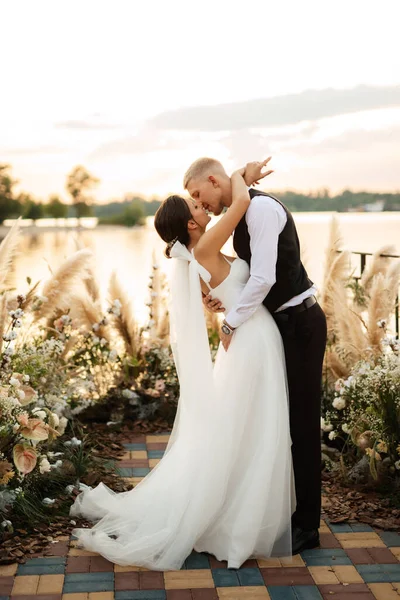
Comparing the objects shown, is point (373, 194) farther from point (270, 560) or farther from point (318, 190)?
point (270, 560)

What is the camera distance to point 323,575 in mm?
3221

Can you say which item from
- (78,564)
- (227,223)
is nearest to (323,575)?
(78,564)

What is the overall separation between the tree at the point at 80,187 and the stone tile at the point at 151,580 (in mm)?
3208

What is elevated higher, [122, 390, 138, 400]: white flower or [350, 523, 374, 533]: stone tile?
[122, 390, 138, 400]: white flower

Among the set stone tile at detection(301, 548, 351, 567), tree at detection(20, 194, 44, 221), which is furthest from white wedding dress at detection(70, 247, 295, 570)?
tree at detection(20, 194, 44, 221)

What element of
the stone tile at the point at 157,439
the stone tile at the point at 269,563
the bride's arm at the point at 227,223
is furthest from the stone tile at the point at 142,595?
the stone tile at the point at 157,439

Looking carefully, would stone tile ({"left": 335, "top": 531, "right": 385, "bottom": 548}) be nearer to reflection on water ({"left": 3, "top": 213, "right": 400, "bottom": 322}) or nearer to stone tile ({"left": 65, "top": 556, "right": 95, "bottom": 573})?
stone tile ({"left": 65, "top": 556, "right": 95, "bottom": 573})

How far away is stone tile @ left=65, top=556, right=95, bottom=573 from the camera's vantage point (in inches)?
128

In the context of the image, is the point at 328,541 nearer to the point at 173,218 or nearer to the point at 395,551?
the point at 395,551

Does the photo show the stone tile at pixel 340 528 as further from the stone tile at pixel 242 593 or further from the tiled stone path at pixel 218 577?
the stone tile at pixel 242 593

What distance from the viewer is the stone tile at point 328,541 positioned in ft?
11.6

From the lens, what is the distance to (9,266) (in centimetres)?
413

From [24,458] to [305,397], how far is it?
1341mm

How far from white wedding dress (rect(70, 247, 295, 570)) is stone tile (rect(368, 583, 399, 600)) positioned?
42 cm
